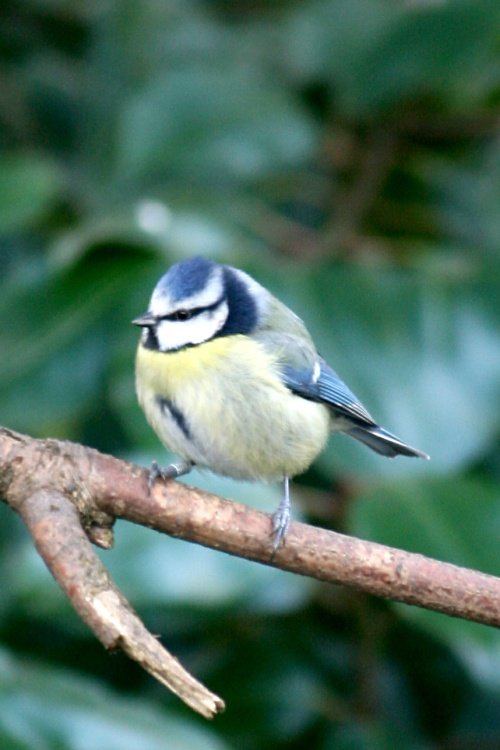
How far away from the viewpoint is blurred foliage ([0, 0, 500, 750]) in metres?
1.65

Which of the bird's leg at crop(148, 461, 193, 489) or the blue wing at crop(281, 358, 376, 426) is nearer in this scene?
the bird's leg at crop(148, 461, 193, 489)

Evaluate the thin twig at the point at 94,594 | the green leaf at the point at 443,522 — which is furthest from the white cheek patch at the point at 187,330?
the thin twig at the point at 94,594

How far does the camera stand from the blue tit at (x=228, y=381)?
151 cm

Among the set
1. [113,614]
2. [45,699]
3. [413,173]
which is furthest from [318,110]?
[113,614]

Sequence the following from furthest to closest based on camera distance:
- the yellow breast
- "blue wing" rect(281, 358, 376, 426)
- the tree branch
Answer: "blue wing" rect(281, 358, 376, 426), the yellow breast, the tree branch

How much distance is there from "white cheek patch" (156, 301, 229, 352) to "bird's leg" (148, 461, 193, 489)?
0.16 metres

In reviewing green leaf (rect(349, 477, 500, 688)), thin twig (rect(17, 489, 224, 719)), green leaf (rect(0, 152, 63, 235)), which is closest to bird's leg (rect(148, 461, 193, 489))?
thin twig (rect(17, 489, 224, 719))

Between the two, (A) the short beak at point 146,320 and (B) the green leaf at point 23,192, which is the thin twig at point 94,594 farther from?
(B) the green leaf at point 23,192

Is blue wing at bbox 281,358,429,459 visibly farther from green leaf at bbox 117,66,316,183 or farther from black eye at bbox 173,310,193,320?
green leaf at bbox 117,66,316,183

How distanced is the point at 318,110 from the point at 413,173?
26cm

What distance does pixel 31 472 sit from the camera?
1.12 m

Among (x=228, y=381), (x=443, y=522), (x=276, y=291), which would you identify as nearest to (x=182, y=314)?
(x=228, y=381)

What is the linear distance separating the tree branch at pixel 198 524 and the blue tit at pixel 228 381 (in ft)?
0.78

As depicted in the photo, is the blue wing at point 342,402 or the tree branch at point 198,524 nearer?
the tree branch at point 198,524
